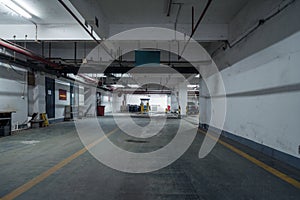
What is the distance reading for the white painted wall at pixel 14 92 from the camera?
24.9 ft

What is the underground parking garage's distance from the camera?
9.61 ft

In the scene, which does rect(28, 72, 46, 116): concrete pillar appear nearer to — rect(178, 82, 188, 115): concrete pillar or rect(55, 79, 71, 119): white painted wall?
rect(55, 79, 71, 119): white painted wall

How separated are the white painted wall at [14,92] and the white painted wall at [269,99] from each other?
336 inches

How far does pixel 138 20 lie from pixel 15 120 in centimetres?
665

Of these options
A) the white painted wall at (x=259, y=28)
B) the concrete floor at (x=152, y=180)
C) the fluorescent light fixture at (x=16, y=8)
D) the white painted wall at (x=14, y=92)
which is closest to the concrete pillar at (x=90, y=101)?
the white painted wall at (x=14, y=92)

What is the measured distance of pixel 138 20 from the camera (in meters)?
6.38

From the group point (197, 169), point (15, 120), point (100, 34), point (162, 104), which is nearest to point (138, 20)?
point (100, 34)

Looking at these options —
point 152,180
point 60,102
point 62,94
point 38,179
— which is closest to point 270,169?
point 152,180

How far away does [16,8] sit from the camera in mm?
5094

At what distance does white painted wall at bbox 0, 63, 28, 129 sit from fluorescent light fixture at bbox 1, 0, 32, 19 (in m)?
3.19

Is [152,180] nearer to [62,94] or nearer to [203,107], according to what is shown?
[203,107]

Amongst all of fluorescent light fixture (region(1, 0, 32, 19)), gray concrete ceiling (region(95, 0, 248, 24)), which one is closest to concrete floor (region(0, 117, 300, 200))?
fluorescent light fixture (region(1, 0, 32, 19))

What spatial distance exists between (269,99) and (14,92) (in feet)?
30.3

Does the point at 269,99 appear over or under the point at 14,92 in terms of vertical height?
Answer: under
